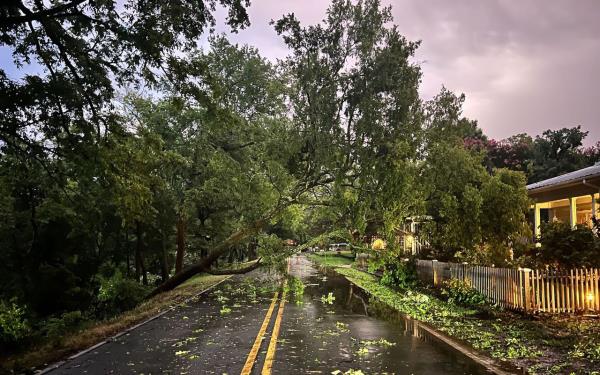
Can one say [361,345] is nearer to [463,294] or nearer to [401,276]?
[463,294]

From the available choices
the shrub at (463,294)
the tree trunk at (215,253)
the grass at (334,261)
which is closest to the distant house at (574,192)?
the shrub at (463,294)

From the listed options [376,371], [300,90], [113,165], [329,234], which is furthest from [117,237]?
[376,371]

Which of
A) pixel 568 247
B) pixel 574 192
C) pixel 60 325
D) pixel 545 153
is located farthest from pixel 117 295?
pixel 545 153

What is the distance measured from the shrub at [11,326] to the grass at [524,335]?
12.3m

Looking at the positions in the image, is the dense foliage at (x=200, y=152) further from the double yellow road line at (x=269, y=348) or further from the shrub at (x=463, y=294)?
the double yellow road line at (x=269, y=348)

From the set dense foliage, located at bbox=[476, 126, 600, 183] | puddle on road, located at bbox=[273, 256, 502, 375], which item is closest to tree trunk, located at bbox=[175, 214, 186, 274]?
puddle on road, located at bbox=[273, 256, 502, 375]

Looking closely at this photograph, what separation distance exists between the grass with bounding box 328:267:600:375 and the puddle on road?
74cm

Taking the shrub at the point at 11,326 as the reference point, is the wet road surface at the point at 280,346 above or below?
above

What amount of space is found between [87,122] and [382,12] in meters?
11.6

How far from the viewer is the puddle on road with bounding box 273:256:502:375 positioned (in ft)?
24.2

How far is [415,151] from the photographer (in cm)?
1742

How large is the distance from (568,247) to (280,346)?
8.74 meters

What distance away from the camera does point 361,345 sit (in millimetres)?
9102

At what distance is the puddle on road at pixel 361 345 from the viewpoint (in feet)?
24.2
